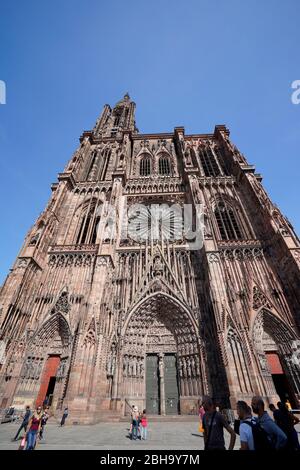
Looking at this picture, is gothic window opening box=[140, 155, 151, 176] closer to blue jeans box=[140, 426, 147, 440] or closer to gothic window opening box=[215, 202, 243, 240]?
gothic window opening box=[215, 202, 243, 240]

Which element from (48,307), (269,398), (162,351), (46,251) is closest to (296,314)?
(269,398)

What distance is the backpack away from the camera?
2.35 m

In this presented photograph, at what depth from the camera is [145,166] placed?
88.8 ft

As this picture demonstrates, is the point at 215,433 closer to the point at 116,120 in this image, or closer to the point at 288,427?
the point at 288,427

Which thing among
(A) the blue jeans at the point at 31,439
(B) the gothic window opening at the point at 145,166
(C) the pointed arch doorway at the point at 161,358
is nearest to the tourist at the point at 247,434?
(A) the blue jeans at the point at 31,439

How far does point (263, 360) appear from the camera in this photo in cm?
1208

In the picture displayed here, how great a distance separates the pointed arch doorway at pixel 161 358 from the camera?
40.7ft

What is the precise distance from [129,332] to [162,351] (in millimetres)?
2307

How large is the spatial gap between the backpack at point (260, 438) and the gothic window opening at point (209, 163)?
22.8 meters

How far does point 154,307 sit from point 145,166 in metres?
17.8

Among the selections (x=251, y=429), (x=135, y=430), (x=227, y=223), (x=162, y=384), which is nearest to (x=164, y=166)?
(x=227, y=223)

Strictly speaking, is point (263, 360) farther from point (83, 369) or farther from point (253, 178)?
point (253, 178)

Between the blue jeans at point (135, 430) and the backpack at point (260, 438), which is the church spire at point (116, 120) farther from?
the backpack at point (260, 438)

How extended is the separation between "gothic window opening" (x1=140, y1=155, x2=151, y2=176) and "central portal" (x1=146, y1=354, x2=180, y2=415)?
1883 centimetres
